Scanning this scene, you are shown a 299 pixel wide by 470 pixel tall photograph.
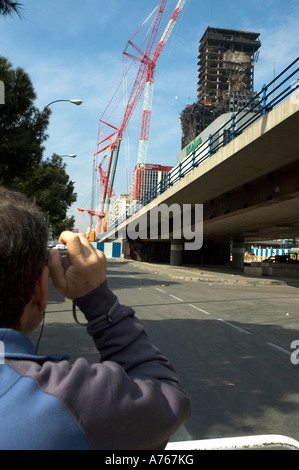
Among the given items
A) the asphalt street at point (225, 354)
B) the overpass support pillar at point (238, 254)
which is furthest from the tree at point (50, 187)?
the overpass support pillar at point (238, 254)

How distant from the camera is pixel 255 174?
16688mm

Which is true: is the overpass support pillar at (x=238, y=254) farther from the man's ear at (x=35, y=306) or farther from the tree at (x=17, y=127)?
the man's ear at (x=35, y=306)

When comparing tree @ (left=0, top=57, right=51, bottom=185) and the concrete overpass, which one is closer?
the concrete overpass

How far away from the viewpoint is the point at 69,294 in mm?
1244

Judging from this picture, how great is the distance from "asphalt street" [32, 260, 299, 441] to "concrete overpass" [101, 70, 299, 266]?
533 centimetres

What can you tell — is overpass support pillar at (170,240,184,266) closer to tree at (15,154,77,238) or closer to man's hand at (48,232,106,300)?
tree at (15,154,77,238)

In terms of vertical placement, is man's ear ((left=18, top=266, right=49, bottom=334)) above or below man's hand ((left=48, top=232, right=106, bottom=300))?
below

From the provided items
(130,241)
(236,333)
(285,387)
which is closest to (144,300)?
(236,333)

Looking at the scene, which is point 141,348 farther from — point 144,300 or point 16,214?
point 144,300

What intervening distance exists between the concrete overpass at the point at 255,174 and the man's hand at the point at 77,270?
1012cm

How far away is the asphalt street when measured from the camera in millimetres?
3961

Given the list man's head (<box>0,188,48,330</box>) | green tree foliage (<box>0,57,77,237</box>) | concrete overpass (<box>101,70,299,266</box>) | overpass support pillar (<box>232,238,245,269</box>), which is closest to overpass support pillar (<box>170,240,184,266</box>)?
overpass support pillar (<box>232,238,245,269</box>)

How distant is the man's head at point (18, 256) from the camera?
41.7 inches

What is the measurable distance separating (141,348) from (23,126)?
14918 mm
